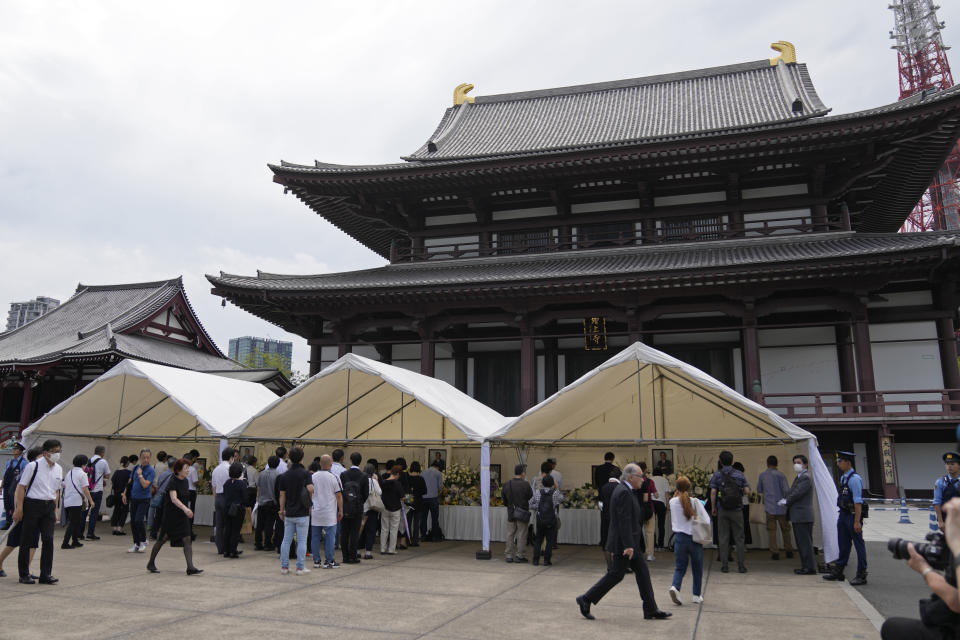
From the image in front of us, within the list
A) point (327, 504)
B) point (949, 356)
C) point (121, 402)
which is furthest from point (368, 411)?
point (949, 356)

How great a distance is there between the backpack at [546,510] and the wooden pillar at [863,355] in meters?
11.5

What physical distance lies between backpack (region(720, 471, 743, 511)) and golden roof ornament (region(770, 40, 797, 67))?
22.9 metres

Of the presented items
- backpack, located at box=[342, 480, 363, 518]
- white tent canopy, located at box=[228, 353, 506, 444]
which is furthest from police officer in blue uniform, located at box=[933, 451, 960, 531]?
backpack, located at box=[342, 480, 363, 518]

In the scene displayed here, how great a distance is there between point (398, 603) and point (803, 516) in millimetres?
6278

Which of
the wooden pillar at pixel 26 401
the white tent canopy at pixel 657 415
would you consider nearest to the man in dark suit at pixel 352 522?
the white tent canopy at pixel 657 415

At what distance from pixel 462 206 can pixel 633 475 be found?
16118 millimetres

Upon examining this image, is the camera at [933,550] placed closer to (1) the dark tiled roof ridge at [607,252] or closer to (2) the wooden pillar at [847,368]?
(1) the dark tiled roof ridge at [607,252]

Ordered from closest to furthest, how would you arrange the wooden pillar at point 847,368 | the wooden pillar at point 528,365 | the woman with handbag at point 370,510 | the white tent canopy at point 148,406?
the woman with handbag at point 370,510, the white tent canopy at point 148,406, the wooden pillar at point 847,368, the wooden pillar at point 528,365

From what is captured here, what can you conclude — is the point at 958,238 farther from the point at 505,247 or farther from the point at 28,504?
the point at 28,504

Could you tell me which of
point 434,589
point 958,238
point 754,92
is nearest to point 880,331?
point 958,238

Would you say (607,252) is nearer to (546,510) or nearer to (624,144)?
(624,144)

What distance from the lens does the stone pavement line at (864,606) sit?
689cm

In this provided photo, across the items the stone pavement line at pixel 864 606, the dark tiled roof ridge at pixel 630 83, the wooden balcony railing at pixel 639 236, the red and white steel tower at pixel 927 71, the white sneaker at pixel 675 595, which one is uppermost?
the red and white steel tower at pixel 927 71

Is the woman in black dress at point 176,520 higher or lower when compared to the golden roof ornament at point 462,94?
lower
